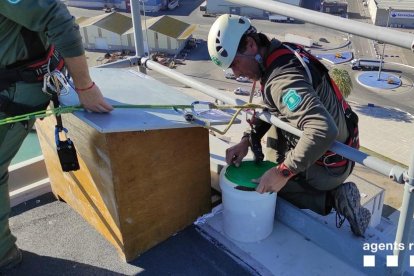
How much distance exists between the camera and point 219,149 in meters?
4.69

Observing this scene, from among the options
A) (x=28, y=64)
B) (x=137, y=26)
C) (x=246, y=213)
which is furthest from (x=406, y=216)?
(x=137, y=26)

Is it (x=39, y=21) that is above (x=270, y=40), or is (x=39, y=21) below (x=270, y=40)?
above

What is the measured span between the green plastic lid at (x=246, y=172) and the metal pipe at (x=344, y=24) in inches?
48.4

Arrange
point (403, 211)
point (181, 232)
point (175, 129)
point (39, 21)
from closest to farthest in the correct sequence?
point (403, 211), point (39, 21), point (175, 129), point (181, 232)

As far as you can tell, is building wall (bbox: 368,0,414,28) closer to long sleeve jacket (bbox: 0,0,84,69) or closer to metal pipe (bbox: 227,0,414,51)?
metal pipe (bbox: 227,0,414,51)

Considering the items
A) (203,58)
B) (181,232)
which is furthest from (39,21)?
(203,58)

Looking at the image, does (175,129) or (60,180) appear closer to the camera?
(175,129)

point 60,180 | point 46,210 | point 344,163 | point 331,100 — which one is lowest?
point 46,210

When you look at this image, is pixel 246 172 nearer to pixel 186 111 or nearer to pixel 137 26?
pixel 186 111

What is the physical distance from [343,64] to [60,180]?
38.6 meters

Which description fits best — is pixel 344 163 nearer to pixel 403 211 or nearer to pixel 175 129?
pixel 403 211

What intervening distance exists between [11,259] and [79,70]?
1567 millimetres

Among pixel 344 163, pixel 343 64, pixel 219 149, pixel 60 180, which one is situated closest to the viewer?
pixel 344 163

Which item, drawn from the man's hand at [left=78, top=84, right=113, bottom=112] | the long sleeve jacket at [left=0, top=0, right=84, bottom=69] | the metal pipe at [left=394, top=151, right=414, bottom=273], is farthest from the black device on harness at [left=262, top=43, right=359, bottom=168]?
the long sleeve jacket at [left=0, top=0, right=84, bottom=69]
